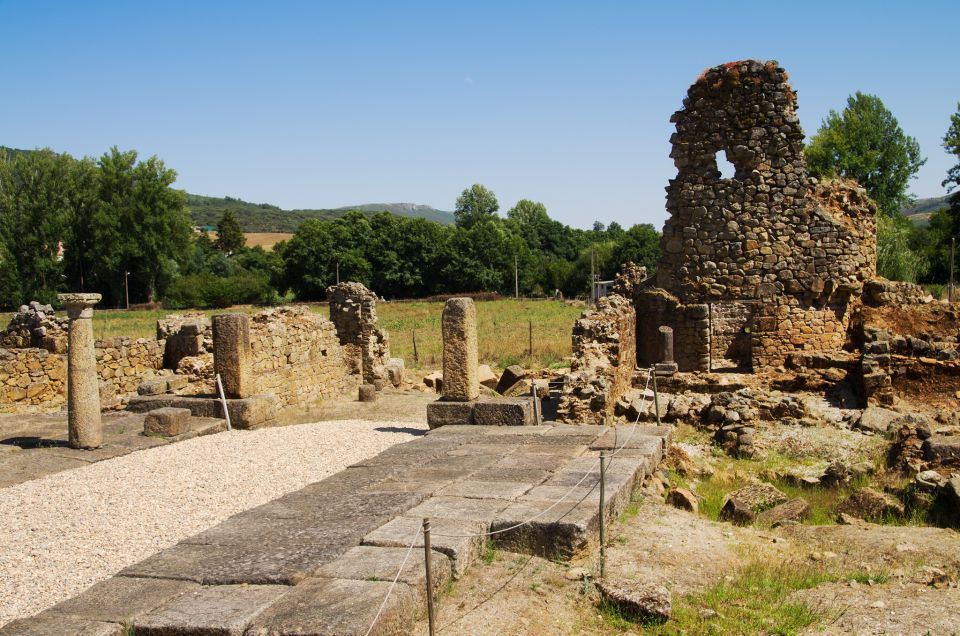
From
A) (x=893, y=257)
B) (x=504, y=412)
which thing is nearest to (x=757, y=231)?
(x=504, y=412)

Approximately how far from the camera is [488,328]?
3744 centimetres

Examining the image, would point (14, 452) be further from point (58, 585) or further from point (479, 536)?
point (479, 536)

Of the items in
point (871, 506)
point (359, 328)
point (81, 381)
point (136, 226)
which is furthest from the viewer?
point (136, 226)

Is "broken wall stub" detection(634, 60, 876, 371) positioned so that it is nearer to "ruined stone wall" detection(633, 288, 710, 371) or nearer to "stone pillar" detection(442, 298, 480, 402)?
"ruined stone wall" detection(633, 288, 710, 371)

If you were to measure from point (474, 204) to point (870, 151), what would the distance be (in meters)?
71.4

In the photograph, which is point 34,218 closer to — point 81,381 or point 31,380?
point 31,380

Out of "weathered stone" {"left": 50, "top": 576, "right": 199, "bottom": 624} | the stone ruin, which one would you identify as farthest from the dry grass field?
"weathered stone" {"left": 50, "top": 576, "right": 199, "bottom": 624}

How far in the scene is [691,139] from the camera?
17391 millimetres

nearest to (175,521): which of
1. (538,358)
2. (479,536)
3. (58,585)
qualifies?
(58,585)

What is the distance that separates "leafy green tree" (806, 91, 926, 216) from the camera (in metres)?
47.9

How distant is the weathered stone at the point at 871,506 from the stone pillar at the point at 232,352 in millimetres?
9048

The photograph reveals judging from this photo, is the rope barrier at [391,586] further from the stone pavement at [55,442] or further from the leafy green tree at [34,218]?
the leafy green tree at [34,218]

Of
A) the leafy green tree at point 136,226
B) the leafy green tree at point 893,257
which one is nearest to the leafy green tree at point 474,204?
the leafy green tree at point 136,226

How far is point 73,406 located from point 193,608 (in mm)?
Answer: 6435
